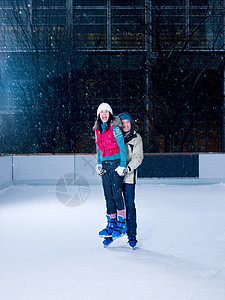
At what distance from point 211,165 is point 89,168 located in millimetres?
3330

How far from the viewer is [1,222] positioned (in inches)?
238

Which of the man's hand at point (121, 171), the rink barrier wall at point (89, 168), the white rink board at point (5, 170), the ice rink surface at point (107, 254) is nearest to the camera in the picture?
the ice rink surface at point (107, 254)

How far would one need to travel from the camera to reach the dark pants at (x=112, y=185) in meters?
4.32

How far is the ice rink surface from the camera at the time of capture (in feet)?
9.95

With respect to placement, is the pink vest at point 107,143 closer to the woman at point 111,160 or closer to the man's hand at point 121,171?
the woman at point 111,160

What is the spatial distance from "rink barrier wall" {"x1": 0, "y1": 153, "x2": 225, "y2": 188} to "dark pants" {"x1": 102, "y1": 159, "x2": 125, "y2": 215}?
657 cm

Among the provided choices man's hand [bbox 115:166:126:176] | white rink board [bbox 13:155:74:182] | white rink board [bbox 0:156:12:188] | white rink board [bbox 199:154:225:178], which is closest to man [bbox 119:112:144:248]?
man's hand [bbox 115:166:126:176]

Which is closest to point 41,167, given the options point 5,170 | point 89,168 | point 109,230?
point 5,170

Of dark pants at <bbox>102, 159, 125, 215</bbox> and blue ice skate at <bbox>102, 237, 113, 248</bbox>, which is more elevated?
dark pants at <bbox>102, 159, 125, 215</bbox>

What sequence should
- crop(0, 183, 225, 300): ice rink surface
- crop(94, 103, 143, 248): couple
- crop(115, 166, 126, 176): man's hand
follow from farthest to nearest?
crop(94, 103, 143, 248): couple, crop(115, 166, 126, 176): man's hand, crop(0, 183, 225, 300): ice rink surface

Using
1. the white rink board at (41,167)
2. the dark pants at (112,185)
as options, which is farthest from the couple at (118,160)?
the white rink board at (41,167)

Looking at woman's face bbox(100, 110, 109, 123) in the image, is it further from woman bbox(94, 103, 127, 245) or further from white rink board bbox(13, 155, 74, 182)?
white rink board bbox(13, 155, 74, 182)

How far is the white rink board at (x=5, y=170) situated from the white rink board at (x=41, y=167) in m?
0.24

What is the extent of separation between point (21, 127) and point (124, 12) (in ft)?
26.8
